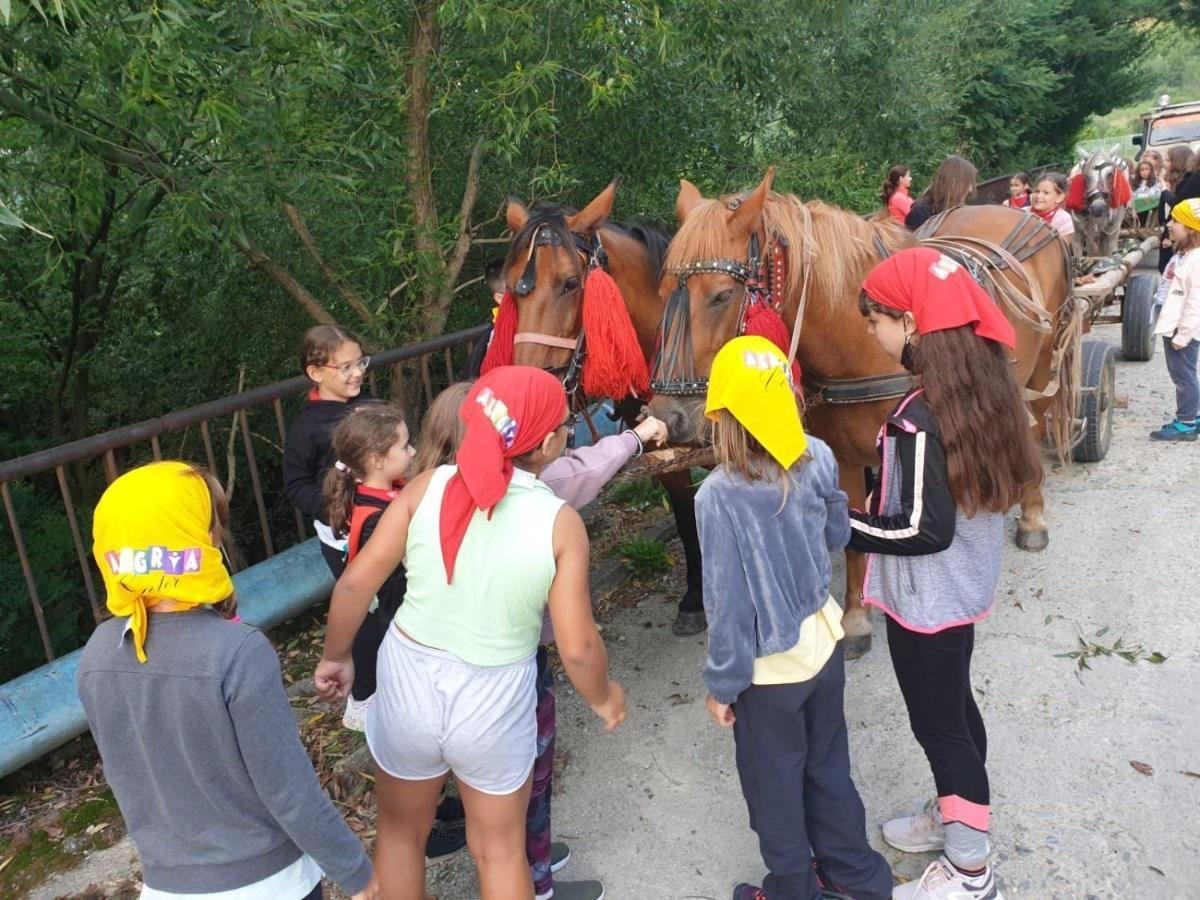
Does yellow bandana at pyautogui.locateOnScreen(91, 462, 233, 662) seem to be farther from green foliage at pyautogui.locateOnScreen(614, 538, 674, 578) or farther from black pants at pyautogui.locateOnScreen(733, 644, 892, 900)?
green foliage at pyautogui.locateOnScreen(614, 538, 674, 578)

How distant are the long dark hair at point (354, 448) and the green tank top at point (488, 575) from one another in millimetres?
569

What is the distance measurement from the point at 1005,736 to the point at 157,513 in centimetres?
324

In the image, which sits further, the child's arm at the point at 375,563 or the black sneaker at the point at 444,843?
the black sneaker at the point at 444,843

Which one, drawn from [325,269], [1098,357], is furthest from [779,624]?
[1098,357]

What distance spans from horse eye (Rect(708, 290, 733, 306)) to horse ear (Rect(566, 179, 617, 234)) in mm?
929

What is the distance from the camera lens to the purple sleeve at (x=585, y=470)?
8.57 ft

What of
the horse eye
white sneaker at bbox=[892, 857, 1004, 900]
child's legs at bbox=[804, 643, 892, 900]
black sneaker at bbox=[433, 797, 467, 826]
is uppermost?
the horse eye

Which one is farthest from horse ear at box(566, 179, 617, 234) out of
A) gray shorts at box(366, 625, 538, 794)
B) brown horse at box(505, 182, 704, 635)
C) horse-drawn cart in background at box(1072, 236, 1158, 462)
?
horse-drawn cart in background at box(1072, 236, 1158, 462)

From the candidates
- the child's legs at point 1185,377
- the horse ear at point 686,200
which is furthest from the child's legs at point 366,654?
the child's legs at point 1185,377

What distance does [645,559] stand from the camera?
5254 millimetres

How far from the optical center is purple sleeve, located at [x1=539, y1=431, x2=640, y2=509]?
2.61m

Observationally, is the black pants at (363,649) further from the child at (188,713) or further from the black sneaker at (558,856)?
the child at (188,713)

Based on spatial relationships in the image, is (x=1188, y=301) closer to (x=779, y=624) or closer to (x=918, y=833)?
(x=918, y=833)

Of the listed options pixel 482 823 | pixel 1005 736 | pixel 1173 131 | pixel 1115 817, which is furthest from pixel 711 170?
pixel 1173 131
